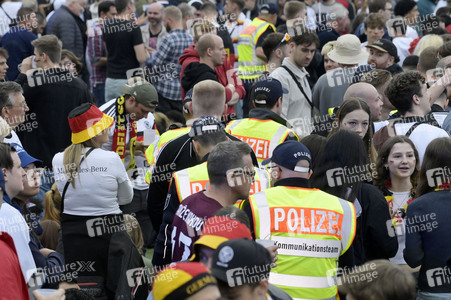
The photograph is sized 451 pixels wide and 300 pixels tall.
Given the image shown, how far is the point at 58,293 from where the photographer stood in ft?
14.4

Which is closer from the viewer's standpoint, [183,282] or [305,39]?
[183,282]

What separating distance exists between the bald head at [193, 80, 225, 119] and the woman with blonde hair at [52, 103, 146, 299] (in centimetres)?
84

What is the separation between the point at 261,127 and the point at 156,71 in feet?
16.7

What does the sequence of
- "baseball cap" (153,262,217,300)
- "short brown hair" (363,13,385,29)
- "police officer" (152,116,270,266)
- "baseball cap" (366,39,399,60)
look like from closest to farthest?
1. "baseball cap" (153,262,217,300)
2. "police officer" (152,116,270,266)
3. "baseball cap" (366,39,399,60)
4. "short brown hair" (363,13,385,29)

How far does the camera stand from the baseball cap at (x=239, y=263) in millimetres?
3725

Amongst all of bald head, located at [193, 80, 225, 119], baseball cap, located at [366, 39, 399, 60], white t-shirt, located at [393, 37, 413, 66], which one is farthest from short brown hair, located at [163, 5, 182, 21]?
bald head, located at [193, 80, 225, 119]

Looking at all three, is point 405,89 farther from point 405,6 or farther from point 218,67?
point 405,6

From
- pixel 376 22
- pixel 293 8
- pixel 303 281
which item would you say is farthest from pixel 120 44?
pixel 303 281

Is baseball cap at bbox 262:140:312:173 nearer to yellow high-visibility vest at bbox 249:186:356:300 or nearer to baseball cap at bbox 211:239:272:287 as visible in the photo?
yellow high-visibility vest at bbox 249:186:356:300

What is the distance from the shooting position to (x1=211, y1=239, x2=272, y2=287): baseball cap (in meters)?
3.72

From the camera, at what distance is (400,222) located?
5.96m

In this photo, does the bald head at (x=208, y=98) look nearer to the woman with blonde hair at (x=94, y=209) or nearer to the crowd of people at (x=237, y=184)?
the crowd of people at (x=237, y=184)

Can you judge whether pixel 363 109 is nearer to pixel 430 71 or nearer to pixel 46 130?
pixel 430 71

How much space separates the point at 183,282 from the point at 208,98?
349 cm
